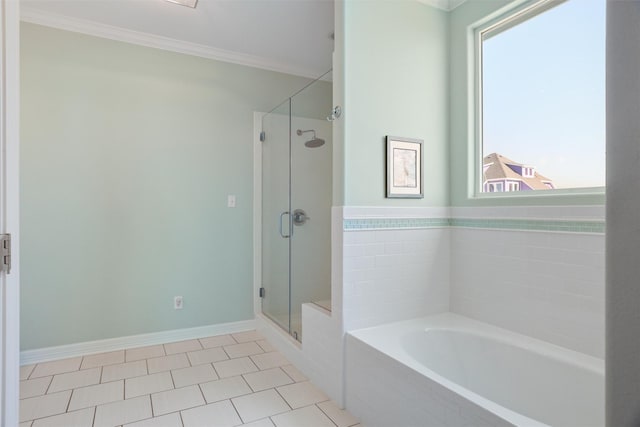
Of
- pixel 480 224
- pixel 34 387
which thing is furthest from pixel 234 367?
pixel 480 224

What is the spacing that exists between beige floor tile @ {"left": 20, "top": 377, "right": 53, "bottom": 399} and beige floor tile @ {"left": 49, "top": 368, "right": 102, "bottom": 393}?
0.04m

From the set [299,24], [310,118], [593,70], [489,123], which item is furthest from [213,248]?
[593,70]

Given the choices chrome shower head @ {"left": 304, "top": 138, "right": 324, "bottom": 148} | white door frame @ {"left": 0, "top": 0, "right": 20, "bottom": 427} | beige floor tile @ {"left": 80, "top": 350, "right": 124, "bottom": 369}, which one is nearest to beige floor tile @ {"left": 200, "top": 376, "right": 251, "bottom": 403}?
beige floor tile @ {"left": 80, "top": 350, "right": 124, "bottom": 369}

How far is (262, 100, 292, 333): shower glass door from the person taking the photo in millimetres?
3064

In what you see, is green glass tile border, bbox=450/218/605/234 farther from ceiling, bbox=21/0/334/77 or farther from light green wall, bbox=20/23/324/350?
ceiling, bbox=21/0/334/77

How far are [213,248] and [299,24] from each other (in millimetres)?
1940

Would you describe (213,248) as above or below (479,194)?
below

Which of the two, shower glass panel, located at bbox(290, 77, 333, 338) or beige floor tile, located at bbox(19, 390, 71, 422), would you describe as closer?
beige floor tile, located at bbox(19, 390, 71, 422)

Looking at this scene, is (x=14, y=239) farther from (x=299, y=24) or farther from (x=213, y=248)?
(x=299, y=24)

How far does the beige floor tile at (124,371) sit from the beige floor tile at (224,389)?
0.52m

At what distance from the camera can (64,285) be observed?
8.61ft

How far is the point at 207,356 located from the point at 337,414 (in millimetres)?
1197

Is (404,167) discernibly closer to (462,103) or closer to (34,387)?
(462,103)

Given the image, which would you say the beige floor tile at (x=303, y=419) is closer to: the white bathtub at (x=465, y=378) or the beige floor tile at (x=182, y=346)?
the white bathtub at (x=465, y=378)
